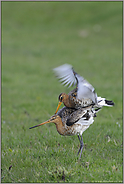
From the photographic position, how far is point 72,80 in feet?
17.1

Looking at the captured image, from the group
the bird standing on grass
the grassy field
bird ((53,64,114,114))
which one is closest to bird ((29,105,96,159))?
the bird standing on grass

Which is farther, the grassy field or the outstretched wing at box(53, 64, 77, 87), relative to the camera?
the grassy field

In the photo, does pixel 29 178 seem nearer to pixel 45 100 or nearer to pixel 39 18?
pixel 45 100

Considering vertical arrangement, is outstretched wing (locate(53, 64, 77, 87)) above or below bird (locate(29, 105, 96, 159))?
above

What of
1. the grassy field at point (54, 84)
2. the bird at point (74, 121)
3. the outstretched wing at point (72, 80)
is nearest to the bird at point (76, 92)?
the outstretched wing at point (72, 80)

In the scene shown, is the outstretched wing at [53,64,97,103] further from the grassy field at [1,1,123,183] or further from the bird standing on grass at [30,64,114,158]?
the grassy field at [1,1,123,183]

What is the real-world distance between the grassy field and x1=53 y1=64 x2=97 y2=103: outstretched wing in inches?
56.2

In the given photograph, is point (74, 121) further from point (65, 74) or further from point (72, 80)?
point (65, 74)

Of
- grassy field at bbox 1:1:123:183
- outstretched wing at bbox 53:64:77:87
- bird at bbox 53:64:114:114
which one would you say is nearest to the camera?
bird at bbox 53:64:114:114

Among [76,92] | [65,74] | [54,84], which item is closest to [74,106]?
[76,92]

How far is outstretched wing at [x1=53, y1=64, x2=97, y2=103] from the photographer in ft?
16.1

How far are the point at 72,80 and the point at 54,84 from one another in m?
10.2

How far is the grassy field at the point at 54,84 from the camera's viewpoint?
5363 mm

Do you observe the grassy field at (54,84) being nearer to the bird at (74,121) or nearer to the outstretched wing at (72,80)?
the bird at (74,121)
